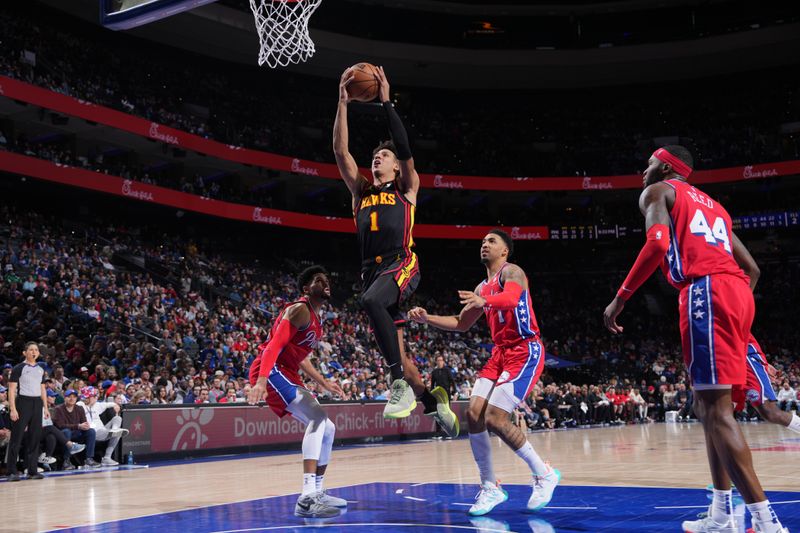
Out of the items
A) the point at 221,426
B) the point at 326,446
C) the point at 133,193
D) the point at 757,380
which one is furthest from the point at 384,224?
the point at 133,193

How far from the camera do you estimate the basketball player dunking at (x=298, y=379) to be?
22.4 feet

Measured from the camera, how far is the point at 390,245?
612 cm

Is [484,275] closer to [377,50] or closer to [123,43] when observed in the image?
[377,50]

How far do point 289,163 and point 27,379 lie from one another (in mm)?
20509

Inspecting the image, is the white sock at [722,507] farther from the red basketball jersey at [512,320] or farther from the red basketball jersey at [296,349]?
the red basketball jersey at [296,349]

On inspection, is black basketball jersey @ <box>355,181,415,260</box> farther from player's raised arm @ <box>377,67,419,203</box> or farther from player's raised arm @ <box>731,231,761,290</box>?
player's raised arm @ <box>731,231,761,290</box>

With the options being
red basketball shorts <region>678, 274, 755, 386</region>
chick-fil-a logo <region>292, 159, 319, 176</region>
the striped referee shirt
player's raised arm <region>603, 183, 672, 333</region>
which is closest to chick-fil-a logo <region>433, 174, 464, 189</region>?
chick-fil-a logo <region>292, 159, 319, 176</region>

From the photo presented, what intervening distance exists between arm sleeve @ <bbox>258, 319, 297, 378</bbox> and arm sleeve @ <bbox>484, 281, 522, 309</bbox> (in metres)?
1.89

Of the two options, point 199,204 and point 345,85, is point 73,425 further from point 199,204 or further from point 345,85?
point 199,204

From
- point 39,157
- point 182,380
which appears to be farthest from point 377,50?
point 182,380

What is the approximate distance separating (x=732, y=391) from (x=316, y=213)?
95.2ft

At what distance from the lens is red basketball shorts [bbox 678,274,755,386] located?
14.8 ft

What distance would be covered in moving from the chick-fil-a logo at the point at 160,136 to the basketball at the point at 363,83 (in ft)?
72.5

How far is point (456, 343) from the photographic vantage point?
1159 inches
